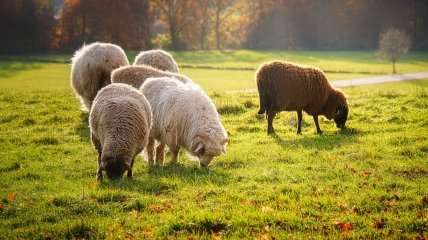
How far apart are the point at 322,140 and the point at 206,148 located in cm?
412

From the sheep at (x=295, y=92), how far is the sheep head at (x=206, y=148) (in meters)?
4.41

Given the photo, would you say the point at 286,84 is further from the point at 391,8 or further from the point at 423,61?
the point at 391,8

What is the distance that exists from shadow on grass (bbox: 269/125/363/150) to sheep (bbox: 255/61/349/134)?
0.84 m

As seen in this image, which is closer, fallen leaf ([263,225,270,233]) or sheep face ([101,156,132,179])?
fallen leaf ([263,225,270,233])

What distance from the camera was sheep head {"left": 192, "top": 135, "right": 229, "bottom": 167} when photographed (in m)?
10.8

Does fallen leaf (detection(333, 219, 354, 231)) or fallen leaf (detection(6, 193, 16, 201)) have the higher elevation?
fallen leaf (detection(333, 219, 354, 231))

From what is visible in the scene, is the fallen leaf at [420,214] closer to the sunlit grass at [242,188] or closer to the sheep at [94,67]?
the sunlit grass at [242,188]

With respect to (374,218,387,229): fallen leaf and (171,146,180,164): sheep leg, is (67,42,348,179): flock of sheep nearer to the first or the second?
(171,146,180,164): sheep leg

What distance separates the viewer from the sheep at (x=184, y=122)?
428 inches

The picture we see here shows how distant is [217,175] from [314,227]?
3354 mm

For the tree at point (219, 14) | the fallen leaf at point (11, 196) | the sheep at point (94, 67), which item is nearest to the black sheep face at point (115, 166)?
the fallen leaf at point (11, 196)

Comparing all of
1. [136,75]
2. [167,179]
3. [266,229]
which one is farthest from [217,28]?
[266,229]

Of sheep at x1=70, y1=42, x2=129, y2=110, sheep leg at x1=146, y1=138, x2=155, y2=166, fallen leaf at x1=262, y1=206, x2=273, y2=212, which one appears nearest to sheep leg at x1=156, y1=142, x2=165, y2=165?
sheep leg at x1=146, y1=138, x2=155, y2=166

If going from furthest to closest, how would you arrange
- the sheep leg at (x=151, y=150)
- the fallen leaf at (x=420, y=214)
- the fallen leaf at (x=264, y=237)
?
the sheep leg at (x=151, y=150)
the fallen leaf at (x=420, y=214)
the fallen leaf at (x=264, y=237)
